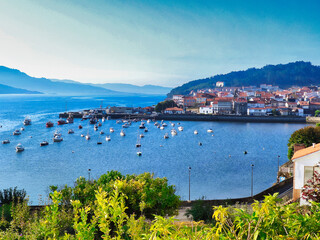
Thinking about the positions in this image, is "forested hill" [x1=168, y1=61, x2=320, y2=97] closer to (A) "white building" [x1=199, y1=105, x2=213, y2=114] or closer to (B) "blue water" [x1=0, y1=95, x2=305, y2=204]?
(A) "white building" [x1=199, y1=105, x2=213, y2=114]

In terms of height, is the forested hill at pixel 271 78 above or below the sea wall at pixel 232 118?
above

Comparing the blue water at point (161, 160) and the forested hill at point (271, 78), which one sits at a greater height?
the forested hill at point (271, 78)

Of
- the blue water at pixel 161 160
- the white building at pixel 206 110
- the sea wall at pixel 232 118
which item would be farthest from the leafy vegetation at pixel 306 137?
the white building at pixel 206 110

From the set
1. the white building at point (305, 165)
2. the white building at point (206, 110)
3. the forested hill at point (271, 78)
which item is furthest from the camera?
the forested hill at point (271, 78)

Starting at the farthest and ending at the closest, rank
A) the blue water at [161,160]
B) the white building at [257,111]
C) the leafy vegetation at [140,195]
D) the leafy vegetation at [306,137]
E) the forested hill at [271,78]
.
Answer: the forested hill at [271,78]
the white building at [257,111]
the leafy vegetation at [306,137]
the blue water at [161,160]
the leafy vegetation at [140,195]

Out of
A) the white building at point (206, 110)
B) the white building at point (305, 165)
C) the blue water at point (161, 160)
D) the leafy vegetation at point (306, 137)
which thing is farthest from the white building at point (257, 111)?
the white building at point (305, 165)

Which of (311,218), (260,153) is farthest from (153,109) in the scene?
(311,218)

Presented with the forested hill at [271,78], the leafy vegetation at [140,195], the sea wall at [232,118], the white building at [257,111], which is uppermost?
the forested hill at [271,78]

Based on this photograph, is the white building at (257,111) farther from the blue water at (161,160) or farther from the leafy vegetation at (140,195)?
the leafy vegetation at (140,195)

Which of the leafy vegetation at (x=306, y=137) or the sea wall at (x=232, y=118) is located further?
the sea wall at (x=232, y=118)

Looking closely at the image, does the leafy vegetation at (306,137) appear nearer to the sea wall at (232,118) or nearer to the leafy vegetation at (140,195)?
the leafy vegetation at (140,195)

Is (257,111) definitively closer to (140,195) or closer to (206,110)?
(206,110)
